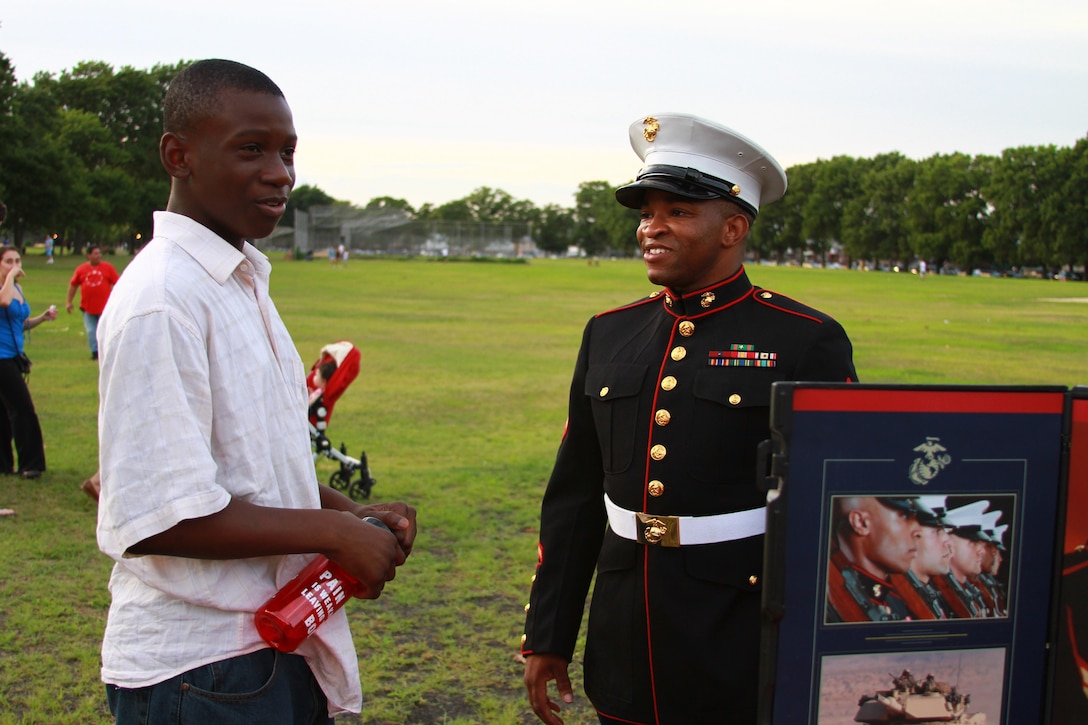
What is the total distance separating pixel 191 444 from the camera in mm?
1962

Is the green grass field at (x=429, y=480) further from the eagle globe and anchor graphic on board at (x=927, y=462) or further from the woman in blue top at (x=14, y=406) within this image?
the eagle globe and anchor graphic on board at (x=927, y=462)

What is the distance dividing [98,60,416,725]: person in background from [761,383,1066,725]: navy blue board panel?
0.89 meters

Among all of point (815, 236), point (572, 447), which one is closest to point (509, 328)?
point (572, 447)

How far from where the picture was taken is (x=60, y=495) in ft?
27.4

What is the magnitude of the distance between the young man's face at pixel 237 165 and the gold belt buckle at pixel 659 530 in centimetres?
131

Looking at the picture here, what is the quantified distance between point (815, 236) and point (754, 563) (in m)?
128

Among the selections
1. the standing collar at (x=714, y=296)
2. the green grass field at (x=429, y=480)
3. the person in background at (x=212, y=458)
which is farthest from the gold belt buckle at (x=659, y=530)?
the green grass field at (x=429, y=480)

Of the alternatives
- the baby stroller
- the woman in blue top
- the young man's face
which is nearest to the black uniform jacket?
the young man's face

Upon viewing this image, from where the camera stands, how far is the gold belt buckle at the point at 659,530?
2.79 meters

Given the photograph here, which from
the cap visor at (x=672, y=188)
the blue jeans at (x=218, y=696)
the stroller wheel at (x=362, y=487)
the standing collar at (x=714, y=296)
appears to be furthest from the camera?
the stroller wheel at (x=362, y=487)

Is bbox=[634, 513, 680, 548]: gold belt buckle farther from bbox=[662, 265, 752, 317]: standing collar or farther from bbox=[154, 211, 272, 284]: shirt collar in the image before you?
bbox=[154, 211, 272, 284]: shirt collar

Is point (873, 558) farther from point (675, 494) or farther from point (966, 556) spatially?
point (675, 494)

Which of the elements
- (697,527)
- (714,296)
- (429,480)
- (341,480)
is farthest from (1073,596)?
(429,480)

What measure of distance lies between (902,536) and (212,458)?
1.38 m
